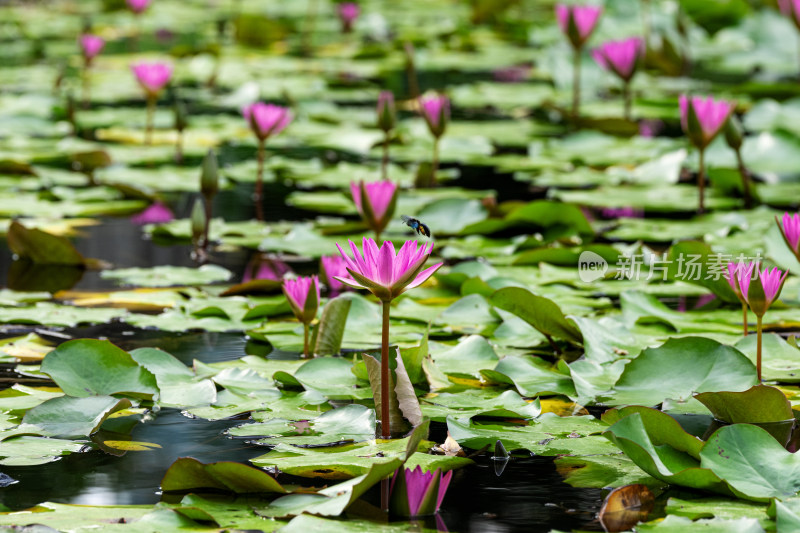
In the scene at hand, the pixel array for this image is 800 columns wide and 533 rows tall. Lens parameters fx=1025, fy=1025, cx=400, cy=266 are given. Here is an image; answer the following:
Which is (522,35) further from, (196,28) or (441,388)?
(441,388)

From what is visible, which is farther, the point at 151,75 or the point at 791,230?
the point at 151,75

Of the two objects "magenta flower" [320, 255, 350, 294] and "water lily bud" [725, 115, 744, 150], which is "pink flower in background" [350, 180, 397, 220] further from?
"water lily bud" [725, 115, 744, 150]

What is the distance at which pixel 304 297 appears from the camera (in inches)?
69.5

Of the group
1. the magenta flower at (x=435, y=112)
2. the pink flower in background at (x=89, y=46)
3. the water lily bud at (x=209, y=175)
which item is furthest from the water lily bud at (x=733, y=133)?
the pink flower in background at (x=89, y=46)

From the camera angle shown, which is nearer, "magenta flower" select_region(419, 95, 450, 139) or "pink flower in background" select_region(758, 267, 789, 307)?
"pink flower in background" select_region(758, 267, 789, 307)

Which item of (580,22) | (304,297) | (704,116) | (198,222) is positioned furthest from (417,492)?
(580,22)

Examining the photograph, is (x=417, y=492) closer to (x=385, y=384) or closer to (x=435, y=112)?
(x=385, y=384)

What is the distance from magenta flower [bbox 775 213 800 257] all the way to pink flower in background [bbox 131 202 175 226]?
1830mm

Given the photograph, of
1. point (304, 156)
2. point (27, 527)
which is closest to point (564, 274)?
point (27, 527)

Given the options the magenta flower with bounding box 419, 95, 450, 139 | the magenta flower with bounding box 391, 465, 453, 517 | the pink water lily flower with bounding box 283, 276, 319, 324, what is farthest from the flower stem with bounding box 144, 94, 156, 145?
the magenta flower with bounding box 391, 465, 453, 517

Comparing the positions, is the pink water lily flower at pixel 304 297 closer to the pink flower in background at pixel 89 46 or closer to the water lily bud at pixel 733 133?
the water lily bud at pixel 733 133

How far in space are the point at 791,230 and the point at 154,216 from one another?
6.28 feet

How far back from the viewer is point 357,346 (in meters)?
1.91

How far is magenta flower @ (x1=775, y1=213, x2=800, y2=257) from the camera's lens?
1.73 metres
